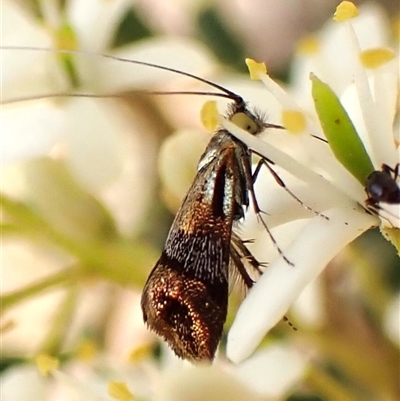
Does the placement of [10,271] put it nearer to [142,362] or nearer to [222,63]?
[142,362]

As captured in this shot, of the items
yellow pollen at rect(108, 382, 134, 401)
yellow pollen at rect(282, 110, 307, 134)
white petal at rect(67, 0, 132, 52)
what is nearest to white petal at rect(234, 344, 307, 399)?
yellow pollen at rect(108, 382, 134, 401)

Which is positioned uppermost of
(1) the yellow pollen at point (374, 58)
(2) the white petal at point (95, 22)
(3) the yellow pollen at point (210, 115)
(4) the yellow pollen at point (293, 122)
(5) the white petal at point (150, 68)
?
(2) the white petal at point (95, 22)

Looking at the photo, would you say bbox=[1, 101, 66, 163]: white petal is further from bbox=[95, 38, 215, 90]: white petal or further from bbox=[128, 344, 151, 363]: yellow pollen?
bbox=[128, 344, 151, 363]: yellow pollen

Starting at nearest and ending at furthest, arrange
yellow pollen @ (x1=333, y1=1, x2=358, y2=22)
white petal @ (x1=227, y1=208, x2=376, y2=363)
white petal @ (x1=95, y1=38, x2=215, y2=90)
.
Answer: white petal @ (x1=227, y1=208, x2=376, y2=363), yellow pollen @ (x1=333, y1=1, x2=358, y2=22), white petal @ (x1=95, y1=38, x2=215, y2=90)

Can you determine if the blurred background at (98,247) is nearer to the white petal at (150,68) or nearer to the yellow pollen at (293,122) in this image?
the white petal at (150,68)

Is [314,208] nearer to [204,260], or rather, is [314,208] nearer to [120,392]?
[204,260]

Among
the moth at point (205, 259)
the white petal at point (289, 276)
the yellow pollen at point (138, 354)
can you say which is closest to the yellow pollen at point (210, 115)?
the moth at point (205, 259)

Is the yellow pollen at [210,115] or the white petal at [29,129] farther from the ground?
the white petal at [29,129]
